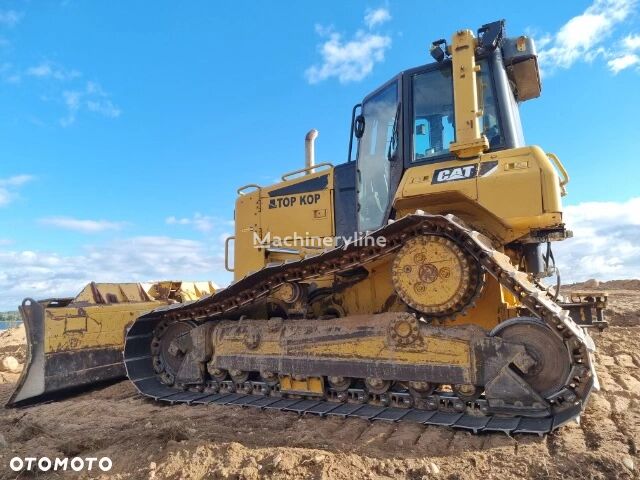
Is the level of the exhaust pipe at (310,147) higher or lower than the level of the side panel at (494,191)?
higher

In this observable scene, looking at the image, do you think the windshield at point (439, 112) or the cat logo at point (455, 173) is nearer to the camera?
the cat logo at point (455, 173)

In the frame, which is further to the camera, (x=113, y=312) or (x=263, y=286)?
(x=113, y=312)

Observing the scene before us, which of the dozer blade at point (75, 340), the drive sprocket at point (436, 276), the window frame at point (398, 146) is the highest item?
the window frame at point (398, 146)

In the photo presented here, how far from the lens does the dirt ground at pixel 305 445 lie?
2920mm

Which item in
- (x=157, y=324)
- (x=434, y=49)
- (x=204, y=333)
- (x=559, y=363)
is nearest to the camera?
(x=559, y=363)

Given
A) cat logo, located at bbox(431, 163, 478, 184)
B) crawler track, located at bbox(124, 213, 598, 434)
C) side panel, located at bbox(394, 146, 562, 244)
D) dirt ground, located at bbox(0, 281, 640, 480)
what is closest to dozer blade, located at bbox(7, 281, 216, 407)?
dirt ground, located at bbox(0, 281, 640, 480)

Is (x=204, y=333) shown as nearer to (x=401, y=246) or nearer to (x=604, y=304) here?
(x=401, y=246)

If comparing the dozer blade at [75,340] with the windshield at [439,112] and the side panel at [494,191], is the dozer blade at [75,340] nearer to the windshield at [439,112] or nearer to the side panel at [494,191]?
the side panel at [494,191]

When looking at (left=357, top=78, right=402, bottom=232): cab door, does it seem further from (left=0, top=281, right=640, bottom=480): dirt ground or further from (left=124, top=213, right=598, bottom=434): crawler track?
(left=0, top=281, right=640, bottom=480): dirt ground

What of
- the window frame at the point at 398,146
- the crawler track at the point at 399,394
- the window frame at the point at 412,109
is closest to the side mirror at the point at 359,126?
the window frame at the point at 398,146

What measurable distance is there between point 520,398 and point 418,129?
2819 millimetres

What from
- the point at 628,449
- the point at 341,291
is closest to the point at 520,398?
the point at 628,449

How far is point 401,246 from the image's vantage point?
172 inches

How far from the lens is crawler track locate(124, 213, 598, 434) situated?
3510 millimetres
